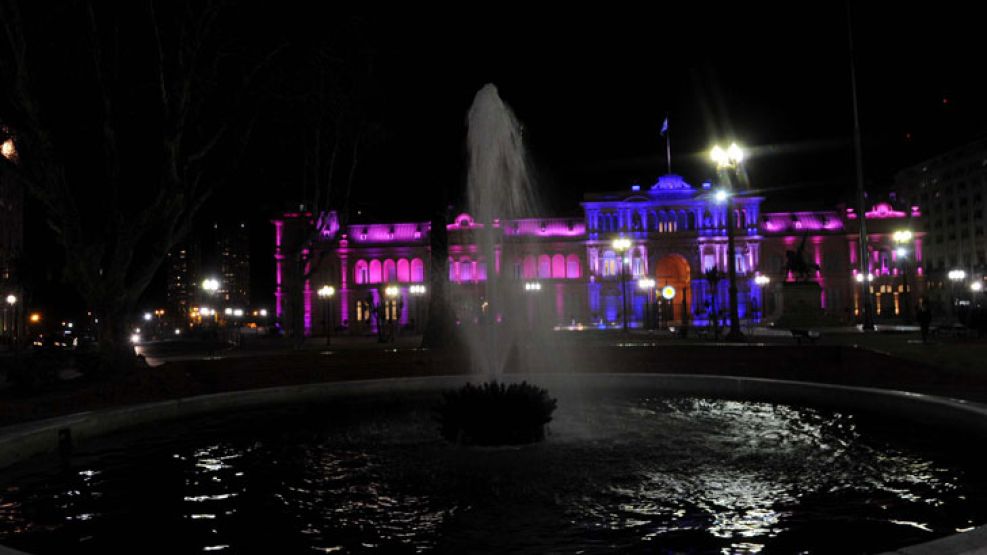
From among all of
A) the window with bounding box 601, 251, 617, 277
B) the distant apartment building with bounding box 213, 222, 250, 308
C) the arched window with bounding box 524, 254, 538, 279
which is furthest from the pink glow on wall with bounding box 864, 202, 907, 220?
the distant apartment building with bounding box 213, 222, 250, 308

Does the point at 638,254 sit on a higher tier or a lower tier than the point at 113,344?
higher

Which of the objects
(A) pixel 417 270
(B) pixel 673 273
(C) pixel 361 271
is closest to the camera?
(B) pixel 673 273

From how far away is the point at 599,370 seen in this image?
18.3 meters

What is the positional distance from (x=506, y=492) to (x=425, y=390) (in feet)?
26.7

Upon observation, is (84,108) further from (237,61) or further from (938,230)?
(938,230)

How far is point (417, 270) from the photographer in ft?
274

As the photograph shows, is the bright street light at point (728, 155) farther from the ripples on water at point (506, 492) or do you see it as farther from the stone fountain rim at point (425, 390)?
the ripples on water at point (506, 492)

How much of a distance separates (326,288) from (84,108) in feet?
91.5

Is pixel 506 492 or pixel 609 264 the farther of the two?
pixel 609 264

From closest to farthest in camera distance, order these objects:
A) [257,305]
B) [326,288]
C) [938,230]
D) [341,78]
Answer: [341,78] → [326,288] → [938,230] → [257,305]

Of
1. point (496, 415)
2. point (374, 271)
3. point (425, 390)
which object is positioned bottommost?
point (425, 390)

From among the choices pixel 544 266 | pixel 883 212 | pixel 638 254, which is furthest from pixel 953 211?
pixel 544 266

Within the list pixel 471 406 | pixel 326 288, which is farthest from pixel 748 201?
pixel 471 406

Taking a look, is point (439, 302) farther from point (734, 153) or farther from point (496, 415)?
point (496, 415)
